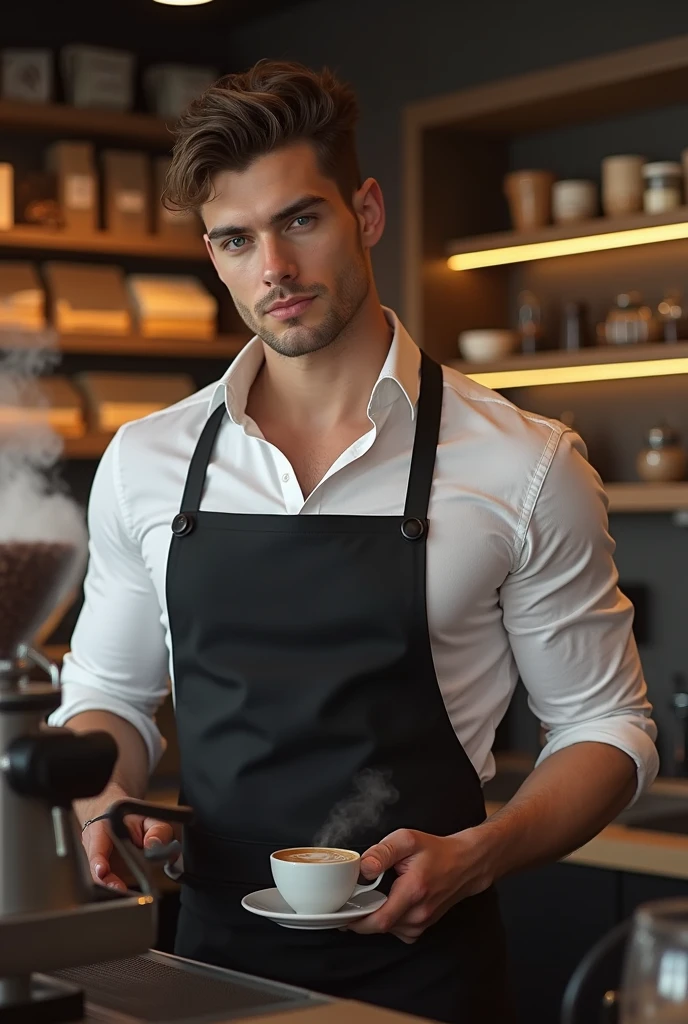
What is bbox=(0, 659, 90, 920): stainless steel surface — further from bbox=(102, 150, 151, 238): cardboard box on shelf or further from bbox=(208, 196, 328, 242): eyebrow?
bbox=(102, 150, 151, 238): cardboard box on shelf

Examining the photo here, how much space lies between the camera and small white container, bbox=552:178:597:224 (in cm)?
375

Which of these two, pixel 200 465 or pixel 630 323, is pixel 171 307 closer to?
pixel 630 323

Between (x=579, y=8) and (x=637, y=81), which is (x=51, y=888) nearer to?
(x=637, y=81)

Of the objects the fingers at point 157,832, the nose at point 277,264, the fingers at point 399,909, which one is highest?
the nose at point 277,264

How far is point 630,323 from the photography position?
365 cm

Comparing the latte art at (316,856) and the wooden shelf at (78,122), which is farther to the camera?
the wooden shelf at (78,122)

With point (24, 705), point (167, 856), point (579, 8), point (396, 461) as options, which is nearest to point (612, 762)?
point (396, 461)

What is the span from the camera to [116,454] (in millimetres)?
2020

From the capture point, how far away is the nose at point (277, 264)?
71.3 inches

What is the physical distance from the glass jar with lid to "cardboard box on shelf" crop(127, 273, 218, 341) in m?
1.39

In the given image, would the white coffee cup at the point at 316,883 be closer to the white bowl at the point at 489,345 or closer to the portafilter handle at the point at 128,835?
the portafilter handle at the point at 128,835

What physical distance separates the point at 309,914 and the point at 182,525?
0.62 m

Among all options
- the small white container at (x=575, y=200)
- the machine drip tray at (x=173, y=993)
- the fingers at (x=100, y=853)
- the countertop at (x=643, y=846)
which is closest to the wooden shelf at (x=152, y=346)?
the small white container at (x=575, y=200)

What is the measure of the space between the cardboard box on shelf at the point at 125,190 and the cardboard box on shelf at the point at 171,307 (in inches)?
6.2
